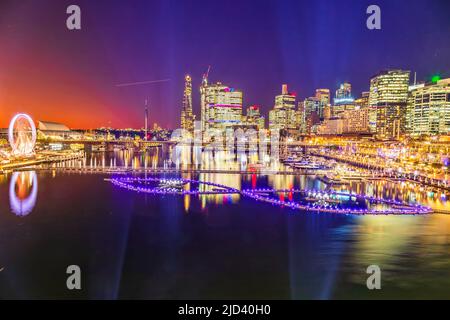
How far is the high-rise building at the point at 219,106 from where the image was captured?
243ft

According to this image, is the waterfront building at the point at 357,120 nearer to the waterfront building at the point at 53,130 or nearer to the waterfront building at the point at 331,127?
the waterfront building at the point at 331,127

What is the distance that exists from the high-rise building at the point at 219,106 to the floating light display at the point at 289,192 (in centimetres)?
5493

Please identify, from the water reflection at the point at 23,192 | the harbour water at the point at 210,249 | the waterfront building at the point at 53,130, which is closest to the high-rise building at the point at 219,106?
the waterfront building at the point at 53,130

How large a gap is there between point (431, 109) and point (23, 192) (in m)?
47.4

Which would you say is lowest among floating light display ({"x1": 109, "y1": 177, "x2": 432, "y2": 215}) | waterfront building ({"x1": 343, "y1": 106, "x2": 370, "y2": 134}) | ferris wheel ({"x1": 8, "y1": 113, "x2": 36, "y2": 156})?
floating light display ({"x1": 109, "y1": 177, "x2": 432, "y2": 215})

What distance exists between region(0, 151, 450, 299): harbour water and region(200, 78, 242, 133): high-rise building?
6009cm

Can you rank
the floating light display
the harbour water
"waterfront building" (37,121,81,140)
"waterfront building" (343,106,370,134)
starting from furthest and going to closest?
"waterfront building" (343,106,370,134) < "waterfront building" (37,121,81,140) < the floating light display < the harbour water

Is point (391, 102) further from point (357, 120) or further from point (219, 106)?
point (219, 106)

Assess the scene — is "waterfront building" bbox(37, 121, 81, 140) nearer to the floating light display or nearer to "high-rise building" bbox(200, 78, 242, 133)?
"high-rise building" bbox(200, 78, 242, 133)

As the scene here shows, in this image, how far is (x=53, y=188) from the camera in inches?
645

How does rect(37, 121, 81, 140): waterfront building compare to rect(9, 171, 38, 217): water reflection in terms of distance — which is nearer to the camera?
rect(9, 171, 38, 217): water reflection

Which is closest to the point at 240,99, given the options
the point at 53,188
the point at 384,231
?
the point at 53,188

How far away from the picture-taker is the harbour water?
6664 millimetres

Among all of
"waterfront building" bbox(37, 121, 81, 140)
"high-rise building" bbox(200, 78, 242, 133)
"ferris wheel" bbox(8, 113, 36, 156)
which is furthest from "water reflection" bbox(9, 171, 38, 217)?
"high-rise building" bbox(200, 78, 242, 133)
